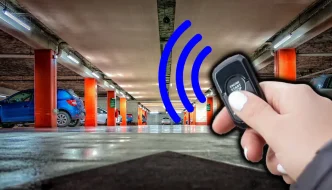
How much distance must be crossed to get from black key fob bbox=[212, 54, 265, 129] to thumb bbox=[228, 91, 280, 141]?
4 centimetres

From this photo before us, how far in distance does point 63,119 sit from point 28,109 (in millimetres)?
1521

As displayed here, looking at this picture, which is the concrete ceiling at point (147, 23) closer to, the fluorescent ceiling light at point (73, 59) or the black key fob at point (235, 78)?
the fluorescent ceiling light at point (73, 59)

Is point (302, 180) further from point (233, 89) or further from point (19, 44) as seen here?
point (19, 44)

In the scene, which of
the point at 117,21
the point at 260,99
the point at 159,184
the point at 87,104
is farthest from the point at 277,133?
the point at 87,104

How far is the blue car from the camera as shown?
44.8 feet

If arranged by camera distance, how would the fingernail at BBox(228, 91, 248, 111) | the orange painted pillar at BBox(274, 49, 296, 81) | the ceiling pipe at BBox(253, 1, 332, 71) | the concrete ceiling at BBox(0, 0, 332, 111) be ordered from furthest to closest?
the orange painted pillar at BBox(274, 49, 296, 81), the ceiling pipe at BBox(253, 1, 332, 71), the concrete ceiling at BBox(0, 0, 332, 111), the fingernail at BBox(228, 91, 248, 111)

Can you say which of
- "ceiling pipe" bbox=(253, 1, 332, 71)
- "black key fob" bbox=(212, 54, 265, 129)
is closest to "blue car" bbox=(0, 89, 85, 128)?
"ceiling pipe" bbox=(253, 1, 332, 71)

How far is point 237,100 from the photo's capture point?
827 millimetres

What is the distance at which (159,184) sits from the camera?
1262mm

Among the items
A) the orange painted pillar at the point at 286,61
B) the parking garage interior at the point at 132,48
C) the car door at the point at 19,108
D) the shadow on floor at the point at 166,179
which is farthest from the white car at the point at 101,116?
the shadow on floor at the point at 166,179

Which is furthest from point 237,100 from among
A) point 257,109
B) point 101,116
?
point 101,116

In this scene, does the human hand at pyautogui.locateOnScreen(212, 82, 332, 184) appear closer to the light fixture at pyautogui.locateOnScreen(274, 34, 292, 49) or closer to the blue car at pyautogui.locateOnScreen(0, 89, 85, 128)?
the light fixture at pyautogui.locateOnScreen(274, 34, 292, 49)

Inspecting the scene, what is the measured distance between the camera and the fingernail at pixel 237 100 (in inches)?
32.1

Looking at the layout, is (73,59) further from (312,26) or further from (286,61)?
(312,26)
